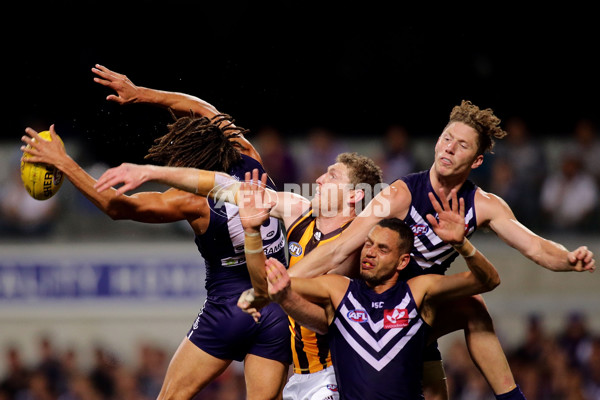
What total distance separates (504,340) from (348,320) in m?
5.83

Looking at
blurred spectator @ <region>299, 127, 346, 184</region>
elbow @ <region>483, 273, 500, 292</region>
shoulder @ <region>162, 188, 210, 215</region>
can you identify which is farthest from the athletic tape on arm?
blurred spectator @ <region>299, 127, 346, 184</region>

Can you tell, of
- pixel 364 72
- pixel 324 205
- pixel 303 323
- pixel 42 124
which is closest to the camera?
pixel 303 323

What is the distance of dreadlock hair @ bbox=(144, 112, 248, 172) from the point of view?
5.36 m

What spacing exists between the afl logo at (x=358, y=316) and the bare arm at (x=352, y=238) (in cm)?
32

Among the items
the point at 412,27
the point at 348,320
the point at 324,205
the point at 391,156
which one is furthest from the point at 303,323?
the point at 412,27

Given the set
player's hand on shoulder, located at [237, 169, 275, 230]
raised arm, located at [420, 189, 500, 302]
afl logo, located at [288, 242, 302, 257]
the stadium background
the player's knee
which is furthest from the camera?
the stadium background

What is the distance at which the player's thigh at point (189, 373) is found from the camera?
5.47 m

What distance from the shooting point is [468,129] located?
17.0 ft

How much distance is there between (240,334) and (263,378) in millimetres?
321

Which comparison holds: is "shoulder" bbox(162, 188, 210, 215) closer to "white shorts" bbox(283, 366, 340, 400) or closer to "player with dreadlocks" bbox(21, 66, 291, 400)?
"player with dreadlocks" bbox(21, 66, 291, 400)

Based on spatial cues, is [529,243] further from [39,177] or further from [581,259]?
[39,177]

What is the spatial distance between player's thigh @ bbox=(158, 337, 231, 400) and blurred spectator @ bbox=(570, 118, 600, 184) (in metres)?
6.75

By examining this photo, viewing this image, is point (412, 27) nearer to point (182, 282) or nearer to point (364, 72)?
point (364, 72)

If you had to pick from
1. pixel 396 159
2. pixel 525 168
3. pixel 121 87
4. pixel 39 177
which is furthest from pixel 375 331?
pixel 525 168
